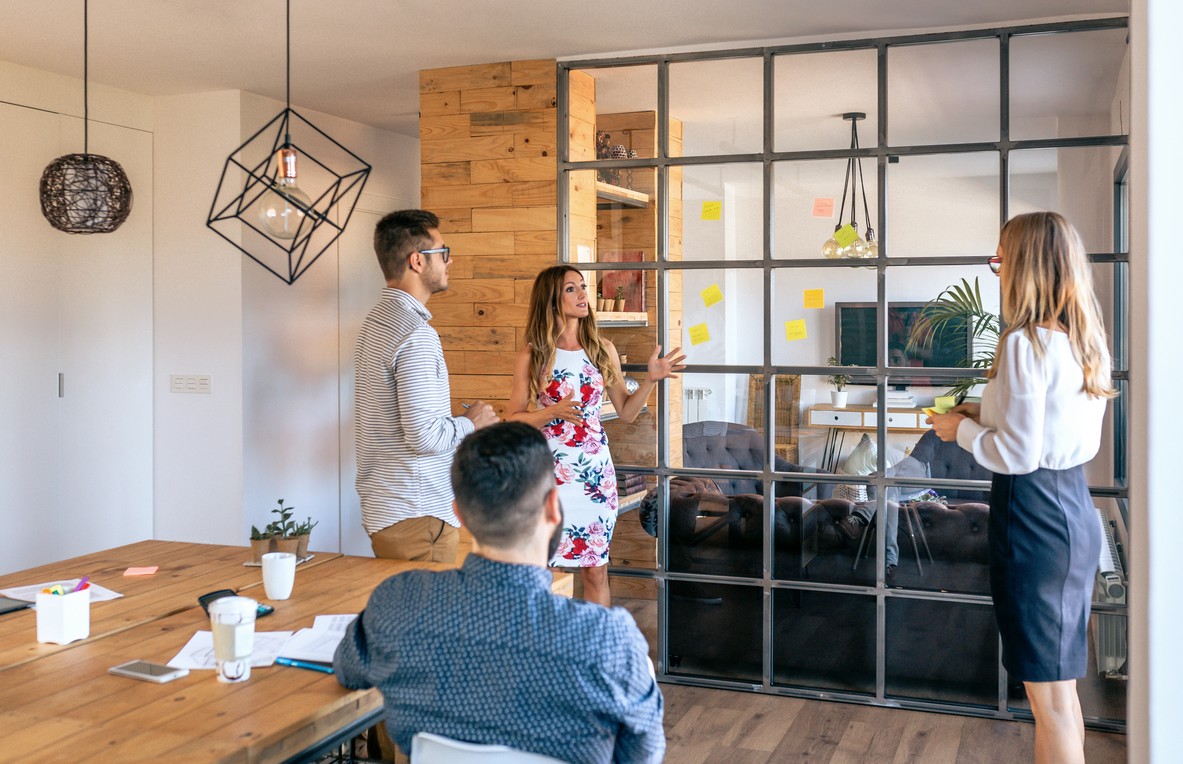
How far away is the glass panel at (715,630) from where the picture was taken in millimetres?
3990

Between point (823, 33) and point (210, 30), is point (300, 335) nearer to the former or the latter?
point (210, 30)

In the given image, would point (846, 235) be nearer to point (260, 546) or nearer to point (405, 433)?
point (405, 433)

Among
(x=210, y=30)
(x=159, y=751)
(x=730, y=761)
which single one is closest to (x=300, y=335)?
(x=210, y=30)

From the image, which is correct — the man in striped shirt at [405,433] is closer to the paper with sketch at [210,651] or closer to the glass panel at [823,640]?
the paper with sketch at [210,651]

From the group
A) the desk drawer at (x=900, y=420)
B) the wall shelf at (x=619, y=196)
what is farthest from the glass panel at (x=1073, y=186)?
the wall shelf at (x=619, y=196)

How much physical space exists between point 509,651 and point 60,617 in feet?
3.39

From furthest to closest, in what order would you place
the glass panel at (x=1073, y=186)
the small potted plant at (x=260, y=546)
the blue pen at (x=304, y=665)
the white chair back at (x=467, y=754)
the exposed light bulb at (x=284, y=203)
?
the glass panel at (x=1073, y=186)
the exposed light bulb at (x=284, y=203)
the small potted plant at (x=260, y=546)
the blue pen at (x=304, y=665)
the white chair back at (x=467, y=754)

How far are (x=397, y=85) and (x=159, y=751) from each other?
3.86 metres

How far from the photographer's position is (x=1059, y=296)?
2.44 m

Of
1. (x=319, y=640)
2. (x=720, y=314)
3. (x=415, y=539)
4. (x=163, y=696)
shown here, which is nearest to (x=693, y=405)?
(x=720, y=314)

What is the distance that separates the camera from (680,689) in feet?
13.2

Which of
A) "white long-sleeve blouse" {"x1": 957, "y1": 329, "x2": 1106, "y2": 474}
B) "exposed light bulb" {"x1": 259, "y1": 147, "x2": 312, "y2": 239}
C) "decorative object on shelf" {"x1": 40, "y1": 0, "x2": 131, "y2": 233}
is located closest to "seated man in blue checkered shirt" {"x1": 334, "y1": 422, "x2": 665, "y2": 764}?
"white long-sleeve blouse" {"x1": 957, "y1": 329, "x2": 1106, "y2": 474}

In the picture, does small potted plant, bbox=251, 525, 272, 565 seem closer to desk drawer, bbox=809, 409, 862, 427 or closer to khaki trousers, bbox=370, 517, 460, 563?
khaki trousers, bbox=370, 517, 460, 563

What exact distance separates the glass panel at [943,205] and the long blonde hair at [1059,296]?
1.24 metres
